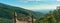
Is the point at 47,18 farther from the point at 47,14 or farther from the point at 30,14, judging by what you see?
the point at 30,14

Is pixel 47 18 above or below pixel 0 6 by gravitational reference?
below

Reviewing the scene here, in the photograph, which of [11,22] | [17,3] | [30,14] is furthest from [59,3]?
[11,22]

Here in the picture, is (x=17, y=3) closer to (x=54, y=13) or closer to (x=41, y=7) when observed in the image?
(x=41, y=7)

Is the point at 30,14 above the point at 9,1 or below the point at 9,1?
below

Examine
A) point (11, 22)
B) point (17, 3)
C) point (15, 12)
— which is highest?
point (17, 3)

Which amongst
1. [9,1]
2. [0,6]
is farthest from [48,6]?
[0,6]

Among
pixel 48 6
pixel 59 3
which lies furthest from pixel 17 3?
pixel 59 3

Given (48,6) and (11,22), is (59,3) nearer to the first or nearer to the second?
(48,6)
